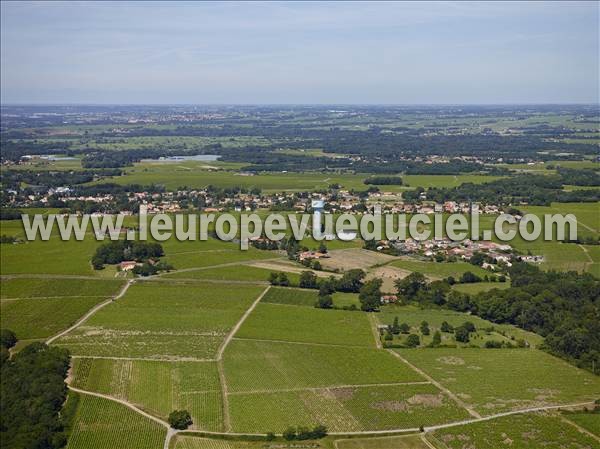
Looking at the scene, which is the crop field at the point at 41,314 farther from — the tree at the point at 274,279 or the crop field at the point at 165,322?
the tree at the point at 274,279

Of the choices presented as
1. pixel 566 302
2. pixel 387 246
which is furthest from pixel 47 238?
pixel 566 302

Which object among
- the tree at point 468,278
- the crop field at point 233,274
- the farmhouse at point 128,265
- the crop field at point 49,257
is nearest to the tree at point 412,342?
the tree at point 468,278

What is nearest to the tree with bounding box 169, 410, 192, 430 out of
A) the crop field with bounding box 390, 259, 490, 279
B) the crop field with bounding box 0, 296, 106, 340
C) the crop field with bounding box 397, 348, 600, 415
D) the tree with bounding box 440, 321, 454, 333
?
the crop field with bounding box 397, 348, 600, 415

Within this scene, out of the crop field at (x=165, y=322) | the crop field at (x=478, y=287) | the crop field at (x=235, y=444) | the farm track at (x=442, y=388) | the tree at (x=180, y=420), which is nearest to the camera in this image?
the crop field at (x=235, y=444)

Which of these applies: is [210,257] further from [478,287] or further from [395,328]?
[478,287]

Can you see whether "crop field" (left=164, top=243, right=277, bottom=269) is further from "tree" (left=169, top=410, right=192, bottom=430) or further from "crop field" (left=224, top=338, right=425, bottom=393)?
"tree" (left=169, top=410, right=192, bottom=430)
